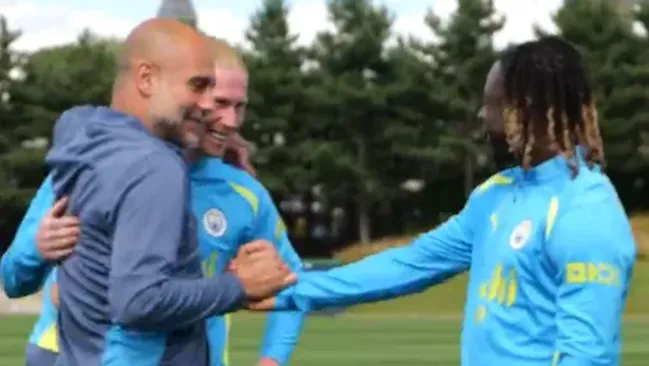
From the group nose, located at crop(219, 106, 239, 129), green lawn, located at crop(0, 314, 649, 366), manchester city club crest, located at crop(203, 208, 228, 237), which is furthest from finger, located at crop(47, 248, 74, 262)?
green lawn, located at crop(0, 314, 649, 366)

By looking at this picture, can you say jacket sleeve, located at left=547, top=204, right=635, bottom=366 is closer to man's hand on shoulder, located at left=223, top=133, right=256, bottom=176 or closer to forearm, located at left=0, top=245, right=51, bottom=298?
forearm, located at left=0, top=245, right=51, bottom=298

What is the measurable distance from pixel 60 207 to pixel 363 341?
15.6 m

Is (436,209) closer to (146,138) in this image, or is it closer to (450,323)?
(450,323)

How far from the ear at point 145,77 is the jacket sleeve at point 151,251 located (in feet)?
0.68

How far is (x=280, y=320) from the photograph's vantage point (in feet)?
16.5

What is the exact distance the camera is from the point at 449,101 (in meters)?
52.9

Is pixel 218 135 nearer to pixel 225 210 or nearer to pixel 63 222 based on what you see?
pixel 225 210

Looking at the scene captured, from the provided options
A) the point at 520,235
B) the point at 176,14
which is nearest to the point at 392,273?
the point at 520,235

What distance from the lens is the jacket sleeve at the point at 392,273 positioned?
168 inches

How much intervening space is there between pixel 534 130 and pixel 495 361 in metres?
0.58

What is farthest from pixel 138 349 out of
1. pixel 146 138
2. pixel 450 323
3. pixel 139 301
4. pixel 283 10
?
pixel 283 10

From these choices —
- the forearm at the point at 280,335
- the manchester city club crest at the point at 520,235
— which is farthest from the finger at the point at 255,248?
the forearm at the point at 280,335

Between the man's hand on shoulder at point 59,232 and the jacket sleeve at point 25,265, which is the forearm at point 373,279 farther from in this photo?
the man's hand on shoulder at point 59,232

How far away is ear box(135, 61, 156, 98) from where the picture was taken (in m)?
3.43
